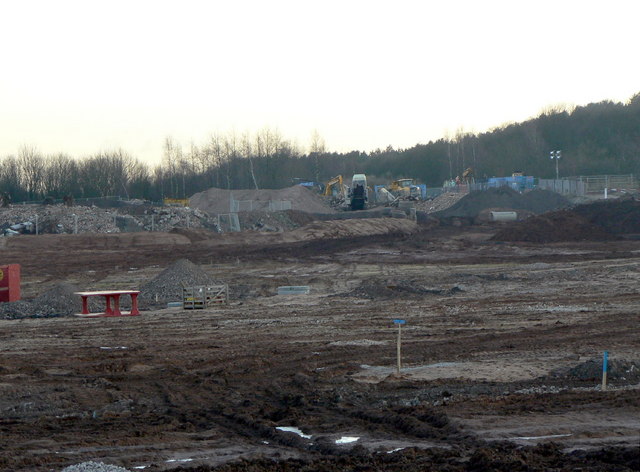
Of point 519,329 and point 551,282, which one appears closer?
point 519,329

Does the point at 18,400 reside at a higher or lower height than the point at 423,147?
lower

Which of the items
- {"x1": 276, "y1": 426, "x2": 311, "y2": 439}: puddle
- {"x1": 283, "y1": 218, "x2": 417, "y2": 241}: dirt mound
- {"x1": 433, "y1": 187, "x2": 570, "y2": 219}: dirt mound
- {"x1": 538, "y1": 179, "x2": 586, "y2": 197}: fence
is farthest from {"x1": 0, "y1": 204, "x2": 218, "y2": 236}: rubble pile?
{"x1": 276, "y1": 426, "x2": 311, "y2": 439}: puddle

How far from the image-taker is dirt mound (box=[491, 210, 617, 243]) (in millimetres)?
Result: 50875

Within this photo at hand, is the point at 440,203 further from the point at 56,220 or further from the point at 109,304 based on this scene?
the point at 109,304

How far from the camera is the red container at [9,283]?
27984 millimetres

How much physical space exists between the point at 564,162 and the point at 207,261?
241 feet

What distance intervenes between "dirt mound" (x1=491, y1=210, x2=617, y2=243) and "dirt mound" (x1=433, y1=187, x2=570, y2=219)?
68.2ft

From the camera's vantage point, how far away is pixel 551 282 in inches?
1192

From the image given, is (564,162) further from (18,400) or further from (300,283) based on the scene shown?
(18,400)

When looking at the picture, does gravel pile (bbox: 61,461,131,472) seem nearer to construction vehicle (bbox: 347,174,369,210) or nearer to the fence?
construction vehicle (bbox: 347,174,369,210)

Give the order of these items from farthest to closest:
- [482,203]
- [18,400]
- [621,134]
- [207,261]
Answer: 1. [621,134]
2. [482,203]
3. [207,261]
4. [18,400]

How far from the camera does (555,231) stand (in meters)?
52.0

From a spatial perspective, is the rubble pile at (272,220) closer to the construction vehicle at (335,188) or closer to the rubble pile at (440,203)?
the rubble pile at (440,203)

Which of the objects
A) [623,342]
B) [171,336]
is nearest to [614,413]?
Result: [623,342]
